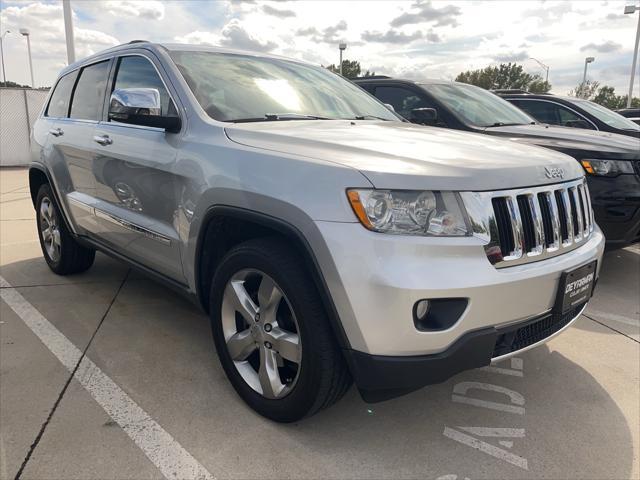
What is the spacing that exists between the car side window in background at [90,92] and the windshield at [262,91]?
3.13 feet

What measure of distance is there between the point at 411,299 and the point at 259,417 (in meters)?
1.13

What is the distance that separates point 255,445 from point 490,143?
1.82m

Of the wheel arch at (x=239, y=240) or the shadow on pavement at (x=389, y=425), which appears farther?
the shadow on pavement at (x=389, y=425)

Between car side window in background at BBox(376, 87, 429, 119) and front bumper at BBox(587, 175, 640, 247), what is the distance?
207 centimetres

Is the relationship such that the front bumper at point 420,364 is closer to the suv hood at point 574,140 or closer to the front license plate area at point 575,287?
the front license plate area at point 575,287

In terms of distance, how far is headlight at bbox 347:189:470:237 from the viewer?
6.43 feet

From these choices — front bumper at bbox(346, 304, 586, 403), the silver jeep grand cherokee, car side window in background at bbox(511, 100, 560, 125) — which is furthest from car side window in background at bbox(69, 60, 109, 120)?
car side window in background at bbox(511, 100, 560, 125)

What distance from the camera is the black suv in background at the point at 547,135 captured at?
14.4ft

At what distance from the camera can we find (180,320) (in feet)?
12.3

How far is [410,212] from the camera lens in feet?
6.48

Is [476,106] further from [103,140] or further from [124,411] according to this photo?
[124,411]

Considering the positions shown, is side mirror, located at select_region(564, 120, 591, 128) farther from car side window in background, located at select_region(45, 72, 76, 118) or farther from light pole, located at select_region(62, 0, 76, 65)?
light pole, located at select_region(62, 0, 76, 65)

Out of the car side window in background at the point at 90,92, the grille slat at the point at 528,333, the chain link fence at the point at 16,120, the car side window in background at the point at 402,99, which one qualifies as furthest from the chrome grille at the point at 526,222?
the chain link fence at the point at 16,120

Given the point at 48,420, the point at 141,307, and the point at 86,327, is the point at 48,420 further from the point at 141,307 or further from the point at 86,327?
the point at 141,307
